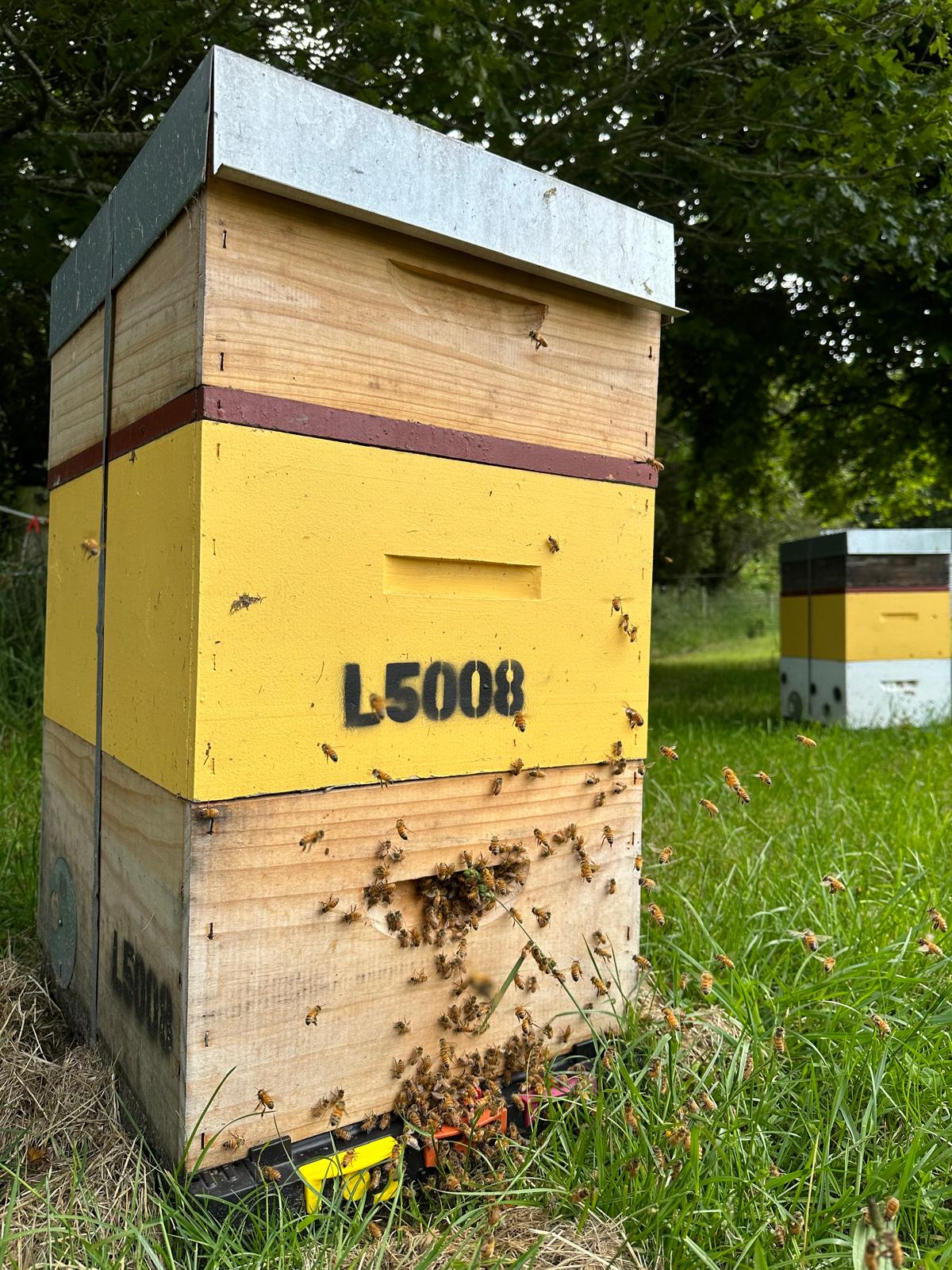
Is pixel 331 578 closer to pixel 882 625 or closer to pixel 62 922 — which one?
pixel 62 922

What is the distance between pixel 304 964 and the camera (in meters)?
1.35

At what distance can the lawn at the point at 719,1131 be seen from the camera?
125cm

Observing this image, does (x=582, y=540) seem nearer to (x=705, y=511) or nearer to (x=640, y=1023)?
(x=640, y=1023)

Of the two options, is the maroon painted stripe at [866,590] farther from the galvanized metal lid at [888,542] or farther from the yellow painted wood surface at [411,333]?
the yellow painted wood surface at [411,333]

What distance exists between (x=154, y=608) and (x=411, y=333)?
584mm

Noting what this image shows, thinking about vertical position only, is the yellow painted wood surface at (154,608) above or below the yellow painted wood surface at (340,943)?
above

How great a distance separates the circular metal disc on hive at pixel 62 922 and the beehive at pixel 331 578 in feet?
0.15

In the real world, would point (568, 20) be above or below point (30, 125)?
above

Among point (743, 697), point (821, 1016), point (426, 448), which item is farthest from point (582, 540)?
point (743, 697)

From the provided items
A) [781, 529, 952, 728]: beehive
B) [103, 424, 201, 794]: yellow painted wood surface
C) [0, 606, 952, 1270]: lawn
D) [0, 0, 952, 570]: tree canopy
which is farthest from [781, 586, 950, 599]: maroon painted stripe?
[103, 424, 201, 794]: yellow painted wood surface

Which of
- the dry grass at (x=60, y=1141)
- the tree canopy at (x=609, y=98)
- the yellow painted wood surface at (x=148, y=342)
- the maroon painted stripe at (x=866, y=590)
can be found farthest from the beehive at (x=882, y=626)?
the dry grass at (x=60, y=1141)

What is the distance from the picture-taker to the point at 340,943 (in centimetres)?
139

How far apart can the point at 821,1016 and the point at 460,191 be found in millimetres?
1684

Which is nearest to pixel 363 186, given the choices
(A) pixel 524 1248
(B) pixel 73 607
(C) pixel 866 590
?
(B) pixel 73 607
